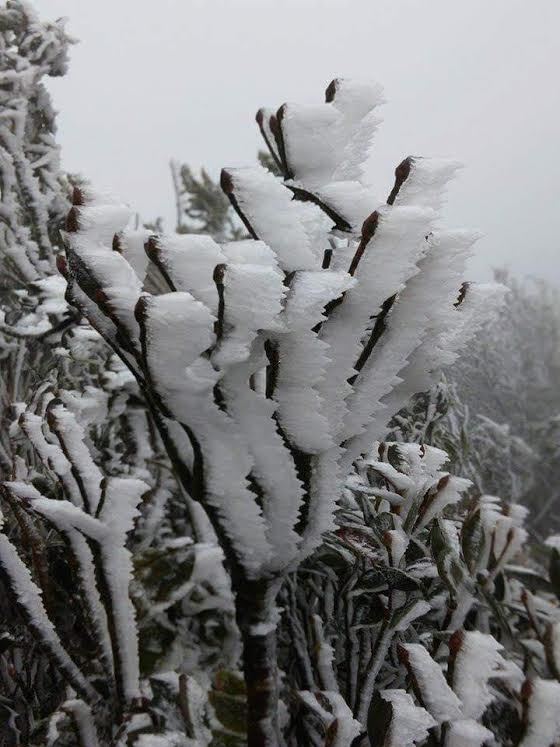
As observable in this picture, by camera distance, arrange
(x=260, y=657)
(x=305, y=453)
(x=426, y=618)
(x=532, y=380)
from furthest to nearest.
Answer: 1. (x=532, y=380)
2. (x=426, y=618)
3. (x=260, y=657)
4. (x=305, y=453)

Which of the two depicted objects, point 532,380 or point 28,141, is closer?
point 28,141

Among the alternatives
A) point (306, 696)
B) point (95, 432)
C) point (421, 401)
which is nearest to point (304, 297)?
point (306, 696)

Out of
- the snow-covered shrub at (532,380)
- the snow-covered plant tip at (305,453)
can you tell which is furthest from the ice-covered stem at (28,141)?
the snow-covered shrub at (532,380)

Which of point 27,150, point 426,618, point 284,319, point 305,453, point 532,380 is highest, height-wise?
point 284,319

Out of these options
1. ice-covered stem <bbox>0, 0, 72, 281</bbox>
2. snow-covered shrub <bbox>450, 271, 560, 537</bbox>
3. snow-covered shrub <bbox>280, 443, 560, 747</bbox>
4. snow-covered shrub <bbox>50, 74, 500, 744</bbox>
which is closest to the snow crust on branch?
snow-covered shrub <bbox>50, 74, 500, 744</bbox>

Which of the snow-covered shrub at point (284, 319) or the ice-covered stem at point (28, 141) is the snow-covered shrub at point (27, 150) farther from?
the snow-covered shrub at point (284, 319)

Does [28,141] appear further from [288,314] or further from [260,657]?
[260,657]

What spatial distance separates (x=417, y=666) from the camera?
2.74ft

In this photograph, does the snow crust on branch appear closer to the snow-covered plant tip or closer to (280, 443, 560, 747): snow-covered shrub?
the snow-covered plant tip

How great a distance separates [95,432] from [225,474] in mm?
1816

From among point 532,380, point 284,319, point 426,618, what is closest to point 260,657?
point 426,618

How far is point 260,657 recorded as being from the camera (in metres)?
1.13

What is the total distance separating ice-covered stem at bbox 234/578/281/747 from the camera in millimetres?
1111

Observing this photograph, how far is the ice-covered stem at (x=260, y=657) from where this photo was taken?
1.11 meters
